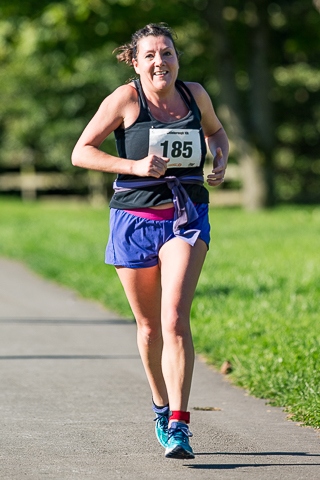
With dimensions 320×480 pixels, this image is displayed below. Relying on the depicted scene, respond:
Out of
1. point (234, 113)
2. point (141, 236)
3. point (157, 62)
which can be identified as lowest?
point (234, 113)

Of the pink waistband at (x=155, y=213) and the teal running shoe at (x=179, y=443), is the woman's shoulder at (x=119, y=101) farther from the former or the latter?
the teal running shoe at (x=179, y=443)

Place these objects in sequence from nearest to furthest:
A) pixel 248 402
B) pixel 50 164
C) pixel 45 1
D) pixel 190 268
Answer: pixel 190 268, pixel 248 402, pixel 45 1, pixel 50 164

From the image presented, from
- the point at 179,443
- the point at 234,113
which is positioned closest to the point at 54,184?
the point at 234,113

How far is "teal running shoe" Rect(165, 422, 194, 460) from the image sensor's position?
5.01m

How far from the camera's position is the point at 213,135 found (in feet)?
18.5

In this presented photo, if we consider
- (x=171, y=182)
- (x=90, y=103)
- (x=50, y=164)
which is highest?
(x=171, y=182)

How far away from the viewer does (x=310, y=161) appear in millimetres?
37844

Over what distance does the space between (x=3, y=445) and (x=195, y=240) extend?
1.41 m

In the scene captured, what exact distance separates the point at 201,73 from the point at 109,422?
27.4 m

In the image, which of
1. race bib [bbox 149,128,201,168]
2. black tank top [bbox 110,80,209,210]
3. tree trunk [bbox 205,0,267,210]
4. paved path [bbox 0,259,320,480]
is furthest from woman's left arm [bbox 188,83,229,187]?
tree trunk [bbox 205,0,267,210]

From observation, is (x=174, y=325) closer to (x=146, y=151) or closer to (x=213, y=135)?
(x=146, y=151)

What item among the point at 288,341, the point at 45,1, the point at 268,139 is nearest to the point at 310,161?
the point at 268,139

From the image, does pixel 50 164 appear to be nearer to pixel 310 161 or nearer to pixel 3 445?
pixel 310 161

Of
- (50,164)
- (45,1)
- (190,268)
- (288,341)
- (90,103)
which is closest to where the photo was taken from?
(190,268)
